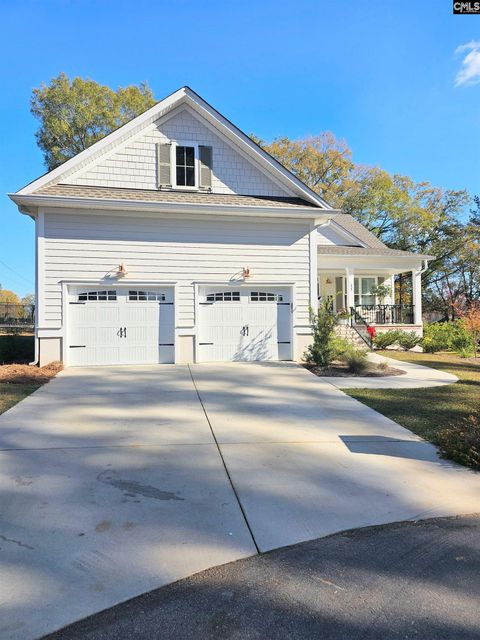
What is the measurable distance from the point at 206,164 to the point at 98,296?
5005mm

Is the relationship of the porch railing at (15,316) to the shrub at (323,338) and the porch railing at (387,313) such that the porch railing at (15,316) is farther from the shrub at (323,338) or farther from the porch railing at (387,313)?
the shrub at (323,338)

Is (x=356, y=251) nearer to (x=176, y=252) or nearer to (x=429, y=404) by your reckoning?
(x=176, y=252)

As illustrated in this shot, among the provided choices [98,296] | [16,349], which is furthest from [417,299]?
[16,349]

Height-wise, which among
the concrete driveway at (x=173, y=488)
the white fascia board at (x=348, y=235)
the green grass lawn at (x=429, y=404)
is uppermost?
the white fascia board at (x=348, y=235)

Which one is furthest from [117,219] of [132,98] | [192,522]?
[132,98]

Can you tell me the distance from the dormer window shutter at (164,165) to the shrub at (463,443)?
10110 mm

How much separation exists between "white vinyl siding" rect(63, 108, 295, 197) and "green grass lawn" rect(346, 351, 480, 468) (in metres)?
7.28

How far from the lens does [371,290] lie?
2209 cm

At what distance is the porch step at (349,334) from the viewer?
16.4 metres

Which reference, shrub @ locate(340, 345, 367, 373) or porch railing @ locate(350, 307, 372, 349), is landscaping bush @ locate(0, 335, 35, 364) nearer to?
shrub @ locate(340, 345, 367, 373)

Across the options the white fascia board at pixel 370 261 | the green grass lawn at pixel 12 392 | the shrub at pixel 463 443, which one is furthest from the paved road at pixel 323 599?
the white fascia board at pixel 370 261

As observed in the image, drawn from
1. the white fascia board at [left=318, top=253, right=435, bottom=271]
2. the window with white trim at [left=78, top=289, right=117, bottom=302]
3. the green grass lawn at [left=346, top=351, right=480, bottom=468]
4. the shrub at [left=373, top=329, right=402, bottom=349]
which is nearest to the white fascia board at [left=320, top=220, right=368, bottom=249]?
the white fascia board at [left=318, top=253, right=435, bottom=271]

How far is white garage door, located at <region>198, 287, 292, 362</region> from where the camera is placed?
12672 millimetres

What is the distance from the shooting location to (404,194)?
34.7 meters
